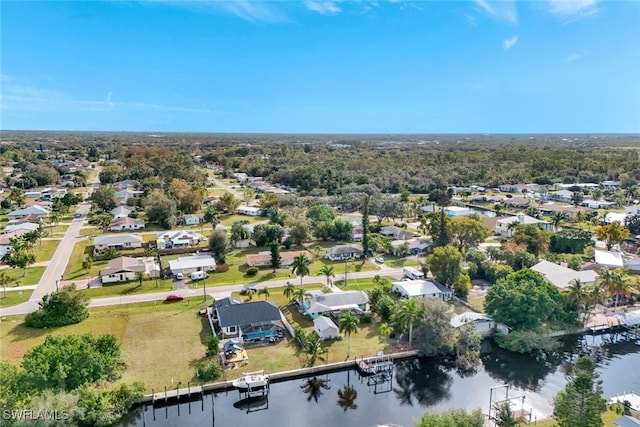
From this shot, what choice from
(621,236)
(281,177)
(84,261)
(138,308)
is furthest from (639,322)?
(281,177)

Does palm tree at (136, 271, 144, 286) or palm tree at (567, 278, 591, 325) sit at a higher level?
palm tree at (567, 278, 591, 325)

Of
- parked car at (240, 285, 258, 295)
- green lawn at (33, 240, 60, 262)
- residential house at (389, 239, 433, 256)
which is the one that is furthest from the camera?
residential house at (389, 239, 433, 256)

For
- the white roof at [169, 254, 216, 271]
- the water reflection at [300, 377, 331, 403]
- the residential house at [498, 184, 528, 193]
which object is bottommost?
the water reflection at [300, 377, 331, 403]

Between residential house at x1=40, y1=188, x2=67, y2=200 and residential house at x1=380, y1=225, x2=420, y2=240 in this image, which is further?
residential house at x1=40, y1=188, x2=67, y2=200

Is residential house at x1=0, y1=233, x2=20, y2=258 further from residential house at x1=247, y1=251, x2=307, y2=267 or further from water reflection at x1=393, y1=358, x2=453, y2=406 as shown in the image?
water reflection at x1=393, y1=358, x2=453, y2=406

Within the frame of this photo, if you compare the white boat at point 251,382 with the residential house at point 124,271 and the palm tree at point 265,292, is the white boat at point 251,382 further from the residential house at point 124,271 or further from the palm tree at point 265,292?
the residential house at point 124,271

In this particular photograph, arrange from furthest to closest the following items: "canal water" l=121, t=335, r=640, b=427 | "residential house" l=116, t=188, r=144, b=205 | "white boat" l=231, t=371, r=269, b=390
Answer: "residential house" l=116, t=188, r=144, b=205 → "white boat" l=231, t=371, r=269, b=390 → "canal water" l=121, t=335, r=640, b=427

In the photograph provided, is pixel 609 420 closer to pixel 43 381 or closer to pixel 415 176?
pixel 43 381

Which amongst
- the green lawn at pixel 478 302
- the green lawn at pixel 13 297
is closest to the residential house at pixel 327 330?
the green lawn at pixel 478 302

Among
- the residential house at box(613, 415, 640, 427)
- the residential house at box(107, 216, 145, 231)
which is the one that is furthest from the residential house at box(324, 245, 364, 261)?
the residential house at box(613, 415, 640, 427)
